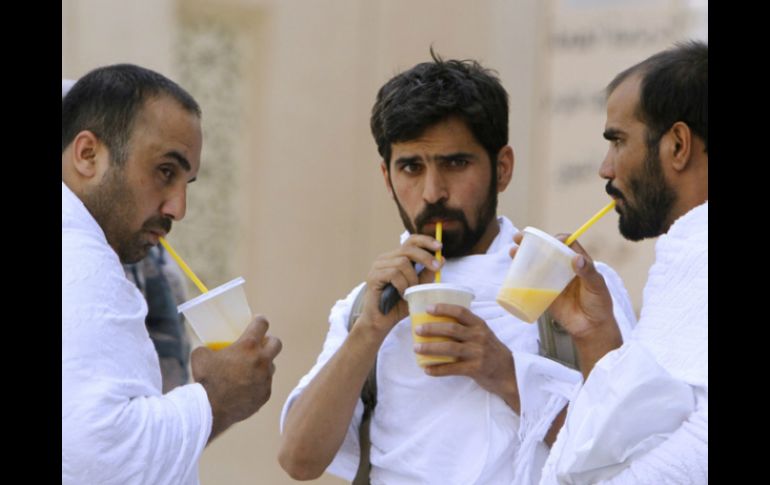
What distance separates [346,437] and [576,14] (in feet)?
13.1

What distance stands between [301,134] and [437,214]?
4.27 metres

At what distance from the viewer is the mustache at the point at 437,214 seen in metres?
3.78

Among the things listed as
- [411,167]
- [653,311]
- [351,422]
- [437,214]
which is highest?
[411,167]

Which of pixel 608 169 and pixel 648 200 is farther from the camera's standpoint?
pixel 608 169

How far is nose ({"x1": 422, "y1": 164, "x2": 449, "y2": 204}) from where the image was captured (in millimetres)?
3764

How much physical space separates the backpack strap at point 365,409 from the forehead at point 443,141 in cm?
36

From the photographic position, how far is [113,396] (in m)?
3.31

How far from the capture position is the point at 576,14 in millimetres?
7414

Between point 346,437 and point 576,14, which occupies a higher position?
point 576,14

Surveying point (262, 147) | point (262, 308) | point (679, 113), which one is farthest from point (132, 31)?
point (679, 113)

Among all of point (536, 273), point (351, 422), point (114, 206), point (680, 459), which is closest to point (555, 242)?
point (536, 273)

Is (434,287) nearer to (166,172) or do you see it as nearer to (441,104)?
(441,104)

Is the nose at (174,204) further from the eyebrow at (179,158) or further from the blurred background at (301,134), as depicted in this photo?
the blurred background at (301,134)
